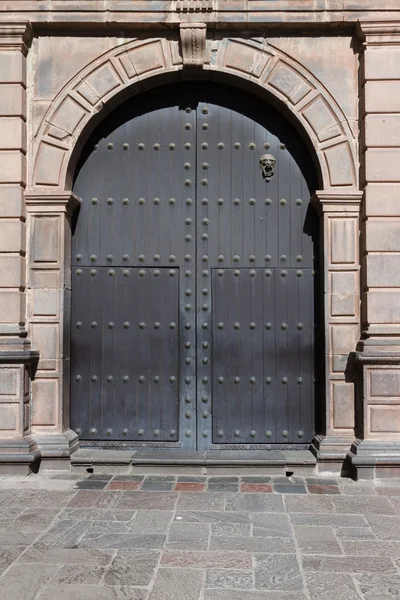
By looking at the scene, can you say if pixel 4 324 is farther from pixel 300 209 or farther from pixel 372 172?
pixel 372 172

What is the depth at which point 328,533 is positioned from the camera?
13.2 feet

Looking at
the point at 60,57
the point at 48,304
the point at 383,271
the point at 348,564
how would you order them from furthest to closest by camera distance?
the point at 60,57 < the point at 48,304 < the point at 383,271 < the point at 348,564

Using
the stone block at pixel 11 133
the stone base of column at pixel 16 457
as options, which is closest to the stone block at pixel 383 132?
the stone block at pixel 11 133

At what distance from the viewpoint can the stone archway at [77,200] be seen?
5602 millimetres

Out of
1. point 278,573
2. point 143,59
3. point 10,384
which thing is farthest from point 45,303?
point 278,573

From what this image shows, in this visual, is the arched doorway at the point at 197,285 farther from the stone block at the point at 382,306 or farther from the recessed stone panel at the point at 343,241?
the stone block at the point at 382,306

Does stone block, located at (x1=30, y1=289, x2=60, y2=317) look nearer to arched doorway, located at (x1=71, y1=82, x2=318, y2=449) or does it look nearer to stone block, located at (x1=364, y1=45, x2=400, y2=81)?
arched doorway, located at (x1=71, y1=82, x2=318, y2=449)

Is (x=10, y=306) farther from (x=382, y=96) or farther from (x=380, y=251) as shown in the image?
(x=382, y=96)

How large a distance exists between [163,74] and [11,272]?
7.80 feet

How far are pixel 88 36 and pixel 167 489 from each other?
4261 mm

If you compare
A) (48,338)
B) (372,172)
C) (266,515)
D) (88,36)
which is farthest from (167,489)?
(88,36)

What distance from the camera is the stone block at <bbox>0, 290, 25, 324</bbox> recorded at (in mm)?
5520

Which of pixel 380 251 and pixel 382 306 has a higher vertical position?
pixel 380 251

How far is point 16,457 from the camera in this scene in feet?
17.4
